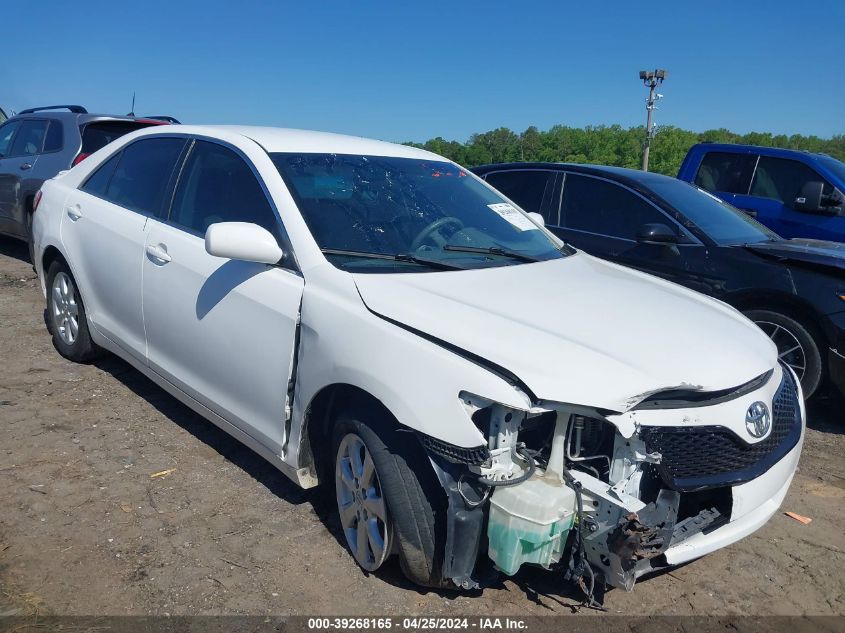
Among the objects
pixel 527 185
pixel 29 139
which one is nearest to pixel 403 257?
pixel 527 185

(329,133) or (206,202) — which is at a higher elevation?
(329,133)

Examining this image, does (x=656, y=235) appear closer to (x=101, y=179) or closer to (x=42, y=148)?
(x=101, y=179)

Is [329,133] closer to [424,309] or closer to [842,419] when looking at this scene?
[424,309]

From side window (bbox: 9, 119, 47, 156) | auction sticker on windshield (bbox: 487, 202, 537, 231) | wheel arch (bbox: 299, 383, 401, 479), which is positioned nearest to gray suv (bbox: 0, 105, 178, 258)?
side window (bbox: 9, 119, 47, 156)

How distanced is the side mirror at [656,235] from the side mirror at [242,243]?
3110mm

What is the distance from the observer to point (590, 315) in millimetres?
2766

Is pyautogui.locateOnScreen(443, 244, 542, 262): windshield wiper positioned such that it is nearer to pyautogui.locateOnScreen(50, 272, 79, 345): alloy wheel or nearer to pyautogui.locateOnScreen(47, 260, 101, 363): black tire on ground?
pyautogui.locateOnScreen(47, 260, 101, 363): black tire on ground

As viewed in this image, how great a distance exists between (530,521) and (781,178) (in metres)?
6.93

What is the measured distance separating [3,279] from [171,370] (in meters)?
5.40

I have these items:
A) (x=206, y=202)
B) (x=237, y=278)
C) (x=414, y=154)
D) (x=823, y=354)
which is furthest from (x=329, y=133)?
(x=823, y=354)

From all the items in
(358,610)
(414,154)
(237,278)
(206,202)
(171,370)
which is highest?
(414,154)

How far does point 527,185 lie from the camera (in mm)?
6480

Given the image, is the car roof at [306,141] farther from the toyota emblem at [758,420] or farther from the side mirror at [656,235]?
the toyota emblem at [758,420]

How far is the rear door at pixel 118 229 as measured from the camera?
13.1 ft
